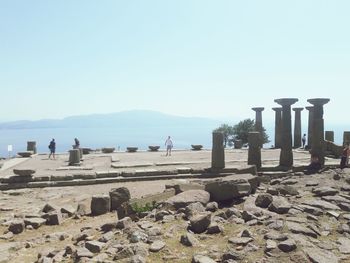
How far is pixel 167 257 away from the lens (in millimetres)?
6965

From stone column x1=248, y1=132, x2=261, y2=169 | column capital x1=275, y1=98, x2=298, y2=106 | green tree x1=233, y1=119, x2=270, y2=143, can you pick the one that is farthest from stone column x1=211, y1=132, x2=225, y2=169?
green tree x1=233, y1=119, x2=270, y2=143

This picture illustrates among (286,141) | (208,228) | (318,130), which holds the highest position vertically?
(318,130)

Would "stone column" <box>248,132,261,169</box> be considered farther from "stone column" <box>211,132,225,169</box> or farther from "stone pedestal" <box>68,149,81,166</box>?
"stone pedestal" <box>68,149,81,166</box>

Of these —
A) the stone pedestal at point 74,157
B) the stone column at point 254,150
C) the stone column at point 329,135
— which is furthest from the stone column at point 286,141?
the stone pedestal at point 74,157

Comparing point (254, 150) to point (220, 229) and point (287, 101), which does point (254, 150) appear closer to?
point (287, 101)

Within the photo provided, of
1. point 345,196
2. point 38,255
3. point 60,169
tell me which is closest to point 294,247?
point 345,196

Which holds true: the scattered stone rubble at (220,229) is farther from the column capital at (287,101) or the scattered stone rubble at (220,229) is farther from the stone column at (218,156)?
the column capital at (287,101)

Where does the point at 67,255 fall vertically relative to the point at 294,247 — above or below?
below

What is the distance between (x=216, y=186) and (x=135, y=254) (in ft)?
13.8

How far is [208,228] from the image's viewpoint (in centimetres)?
809

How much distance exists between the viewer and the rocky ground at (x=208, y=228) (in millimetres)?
7023

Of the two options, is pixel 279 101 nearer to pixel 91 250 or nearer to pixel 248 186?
pixel 248 186

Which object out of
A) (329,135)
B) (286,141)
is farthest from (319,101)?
(329,135)

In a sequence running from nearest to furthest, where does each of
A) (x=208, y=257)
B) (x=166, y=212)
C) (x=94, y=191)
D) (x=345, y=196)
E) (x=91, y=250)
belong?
(x=208, y=257) < (x=91, y=250) < (x=166, y=212) < (x=345, y=196) < (x=94, y=191)
